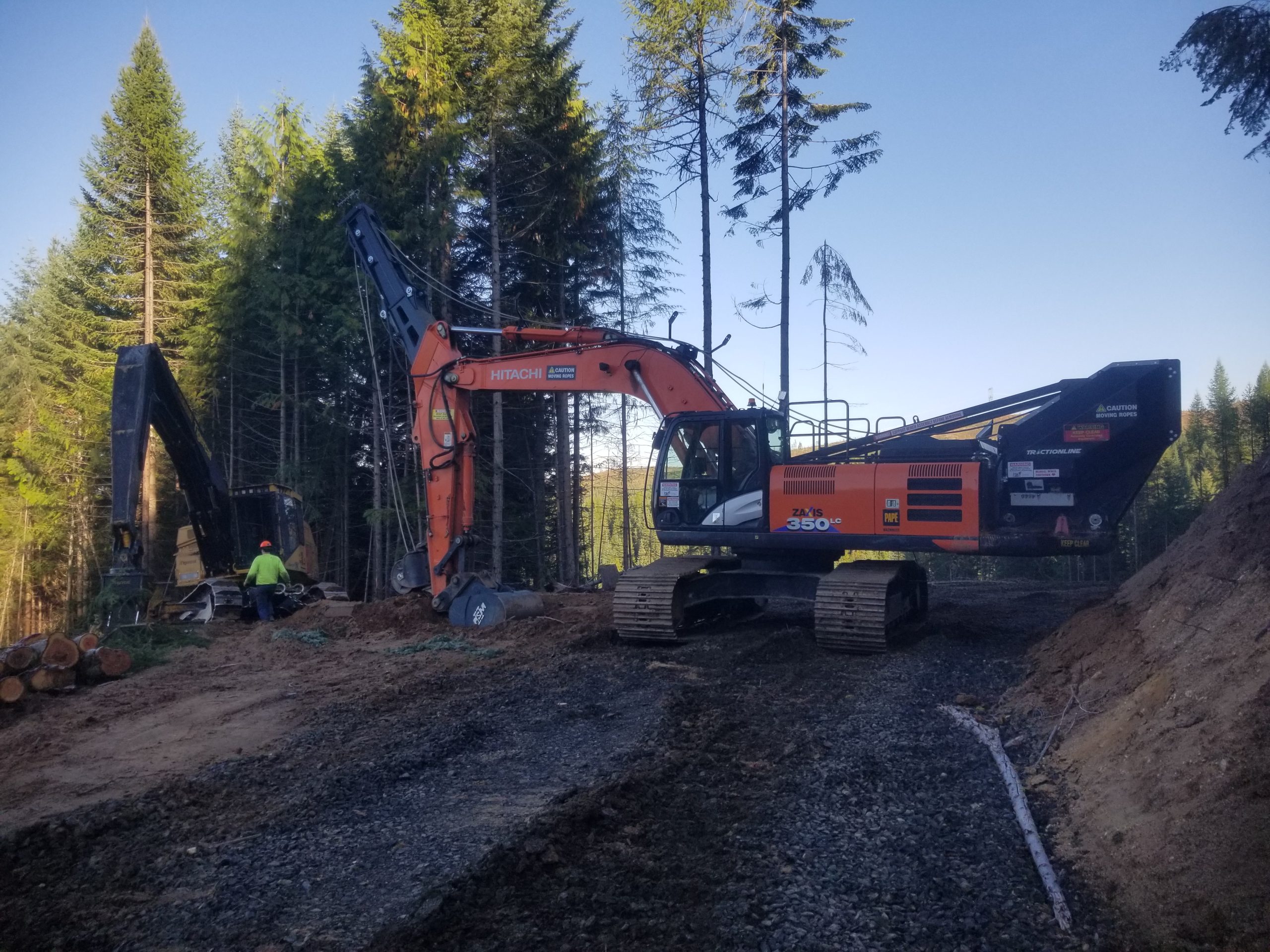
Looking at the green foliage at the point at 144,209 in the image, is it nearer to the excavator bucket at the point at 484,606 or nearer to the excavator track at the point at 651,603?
the excavator bucket at the point at 484,606

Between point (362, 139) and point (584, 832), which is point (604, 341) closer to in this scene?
point (584, 832)

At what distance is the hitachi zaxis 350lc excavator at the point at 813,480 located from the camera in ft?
35.5

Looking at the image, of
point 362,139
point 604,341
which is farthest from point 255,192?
point 604,341

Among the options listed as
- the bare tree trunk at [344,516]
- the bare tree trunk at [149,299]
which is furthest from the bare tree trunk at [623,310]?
the bare tree trunk at [149,299]

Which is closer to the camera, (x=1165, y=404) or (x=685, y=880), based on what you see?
(x=685, y=880)

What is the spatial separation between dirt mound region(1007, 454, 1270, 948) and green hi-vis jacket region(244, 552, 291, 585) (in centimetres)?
1168

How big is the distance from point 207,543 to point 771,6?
1688 cm

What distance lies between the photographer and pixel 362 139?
892 inches

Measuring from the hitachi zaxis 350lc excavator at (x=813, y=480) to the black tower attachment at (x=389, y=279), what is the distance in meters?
0.23

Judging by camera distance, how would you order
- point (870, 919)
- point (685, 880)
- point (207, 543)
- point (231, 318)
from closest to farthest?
point (870, 919) < point (685, 880) < point (207, 543) < point (231, 318)

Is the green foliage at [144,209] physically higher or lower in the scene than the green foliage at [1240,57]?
higher

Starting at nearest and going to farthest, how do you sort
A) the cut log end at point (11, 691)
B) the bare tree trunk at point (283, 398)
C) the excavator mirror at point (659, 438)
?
the cut log end at point (11, 691) < the excavator mirror at point (659, 438) < the bare tree trunk at point (283, 398)

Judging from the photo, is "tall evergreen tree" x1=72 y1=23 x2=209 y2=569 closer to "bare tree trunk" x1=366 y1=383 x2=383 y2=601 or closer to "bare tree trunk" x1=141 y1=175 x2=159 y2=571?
"bare tree trunk" x1=141 y1=175 x2=159 y2=571

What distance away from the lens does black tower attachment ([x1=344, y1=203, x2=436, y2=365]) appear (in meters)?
15.0
